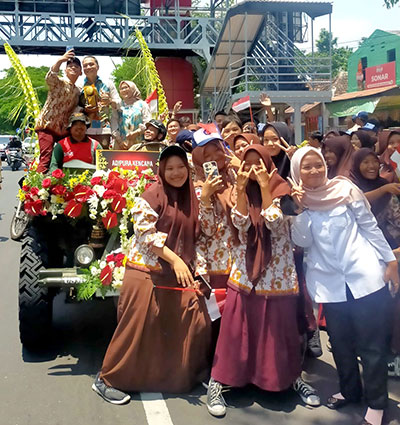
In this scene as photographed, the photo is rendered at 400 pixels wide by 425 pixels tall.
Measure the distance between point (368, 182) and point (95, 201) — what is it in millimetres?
2159

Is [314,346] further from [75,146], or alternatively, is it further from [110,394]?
[75,146]

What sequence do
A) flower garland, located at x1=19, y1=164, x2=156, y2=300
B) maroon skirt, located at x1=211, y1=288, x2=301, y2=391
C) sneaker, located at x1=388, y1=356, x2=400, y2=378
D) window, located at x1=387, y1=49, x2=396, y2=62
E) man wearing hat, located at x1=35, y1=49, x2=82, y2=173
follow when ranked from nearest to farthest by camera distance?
maroon skirt, located at x1=211, y1=288, x2=301, y2=391 → sneaker, located at x1=388, y1=356, x2=400, y2=378 → flower garland, located at x1=19, y1=164, x2=156, y2=300 → man wearing hat, located at x1=35, y1=49, x2=82, y2=173 → window, located at x1=387, y1=49, x2=396, y2=62

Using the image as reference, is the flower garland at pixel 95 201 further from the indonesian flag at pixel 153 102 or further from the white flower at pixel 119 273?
the indonesian flag at pixel 153 102

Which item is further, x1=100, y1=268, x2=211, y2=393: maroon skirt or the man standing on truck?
the man standing on truck

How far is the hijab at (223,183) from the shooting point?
3.59 metres

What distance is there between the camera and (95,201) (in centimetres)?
421

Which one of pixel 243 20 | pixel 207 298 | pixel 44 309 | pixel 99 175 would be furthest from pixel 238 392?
pixel 243 20

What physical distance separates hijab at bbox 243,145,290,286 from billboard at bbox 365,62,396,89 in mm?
23562

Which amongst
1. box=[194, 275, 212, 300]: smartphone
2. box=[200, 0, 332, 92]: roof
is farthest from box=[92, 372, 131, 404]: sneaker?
box=[200, 0, 332, 92]: roof

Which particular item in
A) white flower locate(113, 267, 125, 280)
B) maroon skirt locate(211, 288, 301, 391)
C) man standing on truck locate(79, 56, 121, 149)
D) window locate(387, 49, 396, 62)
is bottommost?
maroon skirt locate(211, 288, 301, 391)

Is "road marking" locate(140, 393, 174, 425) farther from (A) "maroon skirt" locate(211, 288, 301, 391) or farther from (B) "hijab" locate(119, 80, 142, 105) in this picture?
(B) "hijab" locate(119, 80, 142, 105)

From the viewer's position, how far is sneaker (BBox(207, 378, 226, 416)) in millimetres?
3400

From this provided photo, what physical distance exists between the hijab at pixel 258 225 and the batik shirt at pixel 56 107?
2318mm

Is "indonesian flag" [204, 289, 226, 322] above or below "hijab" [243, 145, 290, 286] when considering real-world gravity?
below
